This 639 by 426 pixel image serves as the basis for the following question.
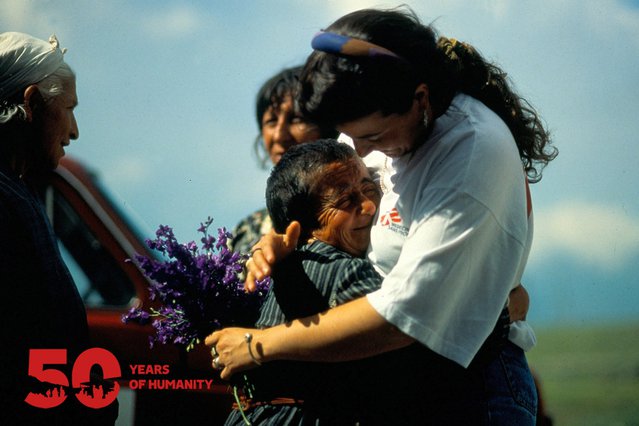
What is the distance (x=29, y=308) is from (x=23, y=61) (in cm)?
78

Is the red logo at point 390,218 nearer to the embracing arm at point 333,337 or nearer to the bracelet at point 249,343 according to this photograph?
the embracing arm at point 333,337

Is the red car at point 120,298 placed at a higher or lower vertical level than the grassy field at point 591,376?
higher

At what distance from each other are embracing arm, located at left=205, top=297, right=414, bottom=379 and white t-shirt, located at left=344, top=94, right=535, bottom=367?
1.6 inches

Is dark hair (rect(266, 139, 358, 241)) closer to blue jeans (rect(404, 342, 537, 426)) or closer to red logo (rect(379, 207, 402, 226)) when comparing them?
red logo (rect(379, 207, 402, 226))

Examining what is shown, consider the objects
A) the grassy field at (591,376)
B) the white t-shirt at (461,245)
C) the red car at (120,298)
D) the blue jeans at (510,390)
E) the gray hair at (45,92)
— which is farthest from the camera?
the grassy field at (591,376)

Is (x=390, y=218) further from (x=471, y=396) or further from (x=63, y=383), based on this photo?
(x=63, y=383)

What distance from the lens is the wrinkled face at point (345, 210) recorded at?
2354 mm

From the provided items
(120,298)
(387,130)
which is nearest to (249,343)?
(387,130)

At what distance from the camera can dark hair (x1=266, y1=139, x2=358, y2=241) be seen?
239 cm

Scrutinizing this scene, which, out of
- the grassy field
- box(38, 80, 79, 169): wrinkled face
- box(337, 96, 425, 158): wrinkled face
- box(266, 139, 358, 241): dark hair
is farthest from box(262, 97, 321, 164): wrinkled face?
the grassy field

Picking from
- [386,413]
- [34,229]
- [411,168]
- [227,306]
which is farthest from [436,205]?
[34,229]

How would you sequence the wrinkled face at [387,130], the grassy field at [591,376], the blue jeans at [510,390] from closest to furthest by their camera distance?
1. the wrinkled face at [387,130]
2. the blue jeans at [510,390]
3. the grassy field at [591,376]

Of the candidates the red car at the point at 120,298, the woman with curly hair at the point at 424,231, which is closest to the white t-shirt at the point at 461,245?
A: the woman with curly hair at the point at 424,231

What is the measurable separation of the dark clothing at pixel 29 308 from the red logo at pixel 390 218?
1.03 m
